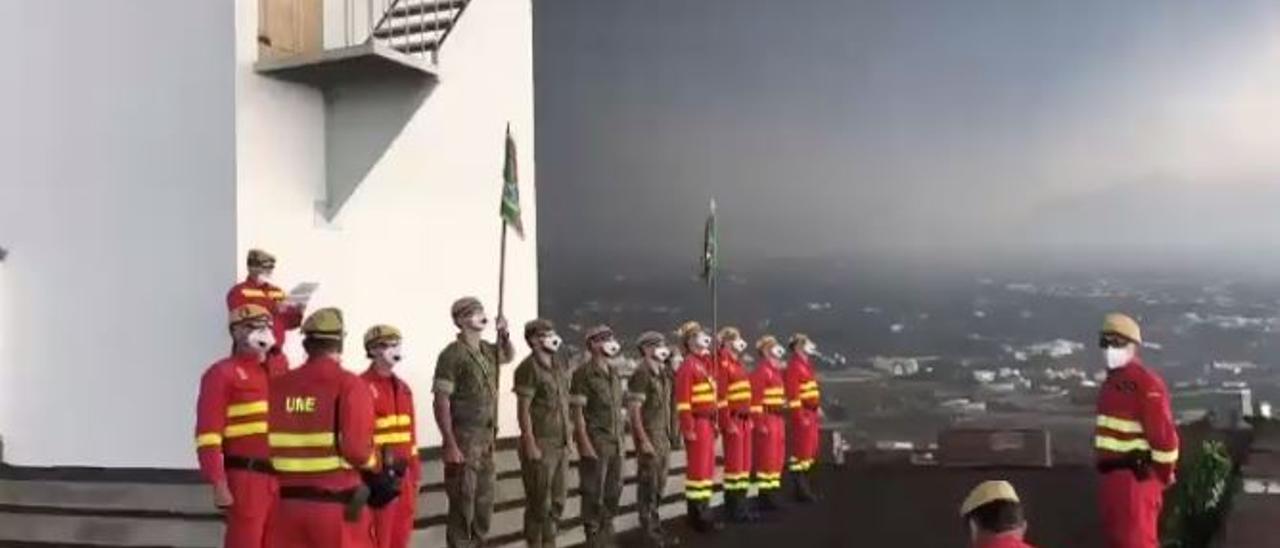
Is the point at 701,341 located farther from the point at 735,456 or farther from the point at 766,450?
the point at 766,450

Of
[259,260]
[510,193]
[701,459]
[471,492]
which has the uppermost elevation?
[510,193]

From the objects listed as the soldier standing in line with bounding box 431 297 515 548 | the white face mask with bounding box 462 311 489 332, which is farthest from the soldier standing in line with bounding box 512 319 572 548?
the white face mask with bounding box 462 311 489 332

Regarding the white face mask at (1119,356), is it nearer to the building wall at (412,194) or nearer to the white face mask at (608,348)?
the white face mask at (608,348)

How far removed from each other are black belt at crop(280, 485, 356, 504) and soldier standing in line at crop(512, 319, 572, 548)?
2378 mm

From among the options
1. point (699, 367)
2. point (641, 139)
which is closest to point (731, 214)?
point (641, 139)

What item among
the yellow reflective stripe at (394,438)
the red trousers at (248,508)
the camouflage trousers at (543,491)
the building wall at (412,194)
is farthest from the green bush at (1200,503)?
the red trousers at (248,508)

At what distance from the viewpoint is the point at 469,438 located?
7.06 m

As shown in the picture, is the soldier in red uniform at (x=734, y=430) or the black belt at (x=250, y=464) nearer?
the black belt at (x=250, y=464)

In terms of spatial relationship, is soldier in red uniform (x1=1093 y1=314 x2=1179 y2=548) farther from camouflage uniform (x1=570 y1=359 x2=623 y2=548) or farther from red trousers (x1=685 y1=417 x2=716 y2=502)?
red trousers (x1=685 y1=417 x2=716 y2=502)

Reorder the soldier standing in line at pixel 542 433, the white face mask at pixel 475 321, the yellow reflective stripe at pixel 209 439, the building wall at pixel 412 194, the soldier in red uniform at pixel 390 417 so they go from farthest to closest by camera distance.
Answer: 1. the building wall at pixel 412 194
2. the soldier standing in line at pixel 542 433
3. the white face mask at pixel 475 321
4. the soldier in red uniform at pixel 390 417
5. the yellow reflective stripe at pixel 209 439

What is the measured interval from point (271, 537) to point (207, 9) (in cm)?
359

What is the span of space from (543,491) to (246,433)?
2.09 m

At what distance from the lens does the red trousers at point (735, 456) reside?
9.90 m

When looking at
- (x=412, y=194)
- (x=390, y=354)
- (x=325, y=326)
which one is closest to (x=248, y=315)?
(x=390, y=354)
